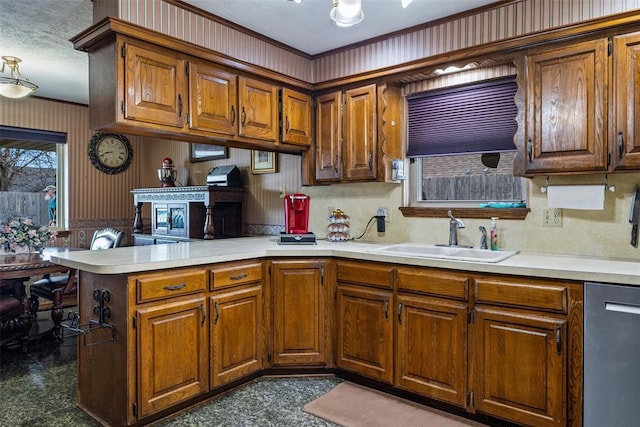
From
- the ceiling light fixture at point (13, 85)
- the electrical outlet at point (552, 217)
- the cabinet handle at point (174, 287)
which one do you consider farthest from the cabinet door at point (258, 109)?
the ceiling light fixture at point (13, 85)

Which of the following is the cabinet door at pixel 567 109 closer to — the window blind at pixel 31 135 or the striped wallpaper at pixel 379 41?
the striped wallpaper at pixel 379 41

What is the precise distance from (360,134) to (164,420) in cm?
233

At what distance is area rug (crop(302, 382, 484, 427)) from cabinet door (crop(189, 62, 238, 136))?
1.90 m

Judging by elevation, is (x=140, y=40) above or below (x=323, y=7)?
below

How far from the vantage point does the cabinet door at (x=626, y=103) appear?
2.13 meters

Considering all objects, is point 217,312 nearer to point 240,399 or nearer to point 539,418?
point 240,399

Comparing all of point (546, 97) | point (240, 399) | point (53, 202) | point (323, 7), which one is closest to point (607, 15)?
point (546, 97)

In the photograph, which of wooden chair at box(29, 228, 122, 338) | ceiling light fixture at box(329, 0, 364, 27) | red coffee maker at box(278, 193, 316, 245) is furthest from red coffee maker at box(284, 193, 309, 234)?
wooden chair at box(29, 228, 122, 338)

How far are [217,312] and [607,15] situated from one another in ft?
9.07

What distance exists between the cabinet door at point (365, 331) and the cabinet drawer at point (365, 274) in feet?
0.16

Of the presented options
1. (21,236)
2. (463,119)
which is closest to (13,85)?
(21,236)

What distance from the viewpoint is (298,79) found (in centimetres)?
338

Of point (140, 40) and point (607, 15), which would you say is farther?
point (140, 40)

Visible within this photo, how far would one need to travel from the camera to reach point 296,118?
3365 millimetres
